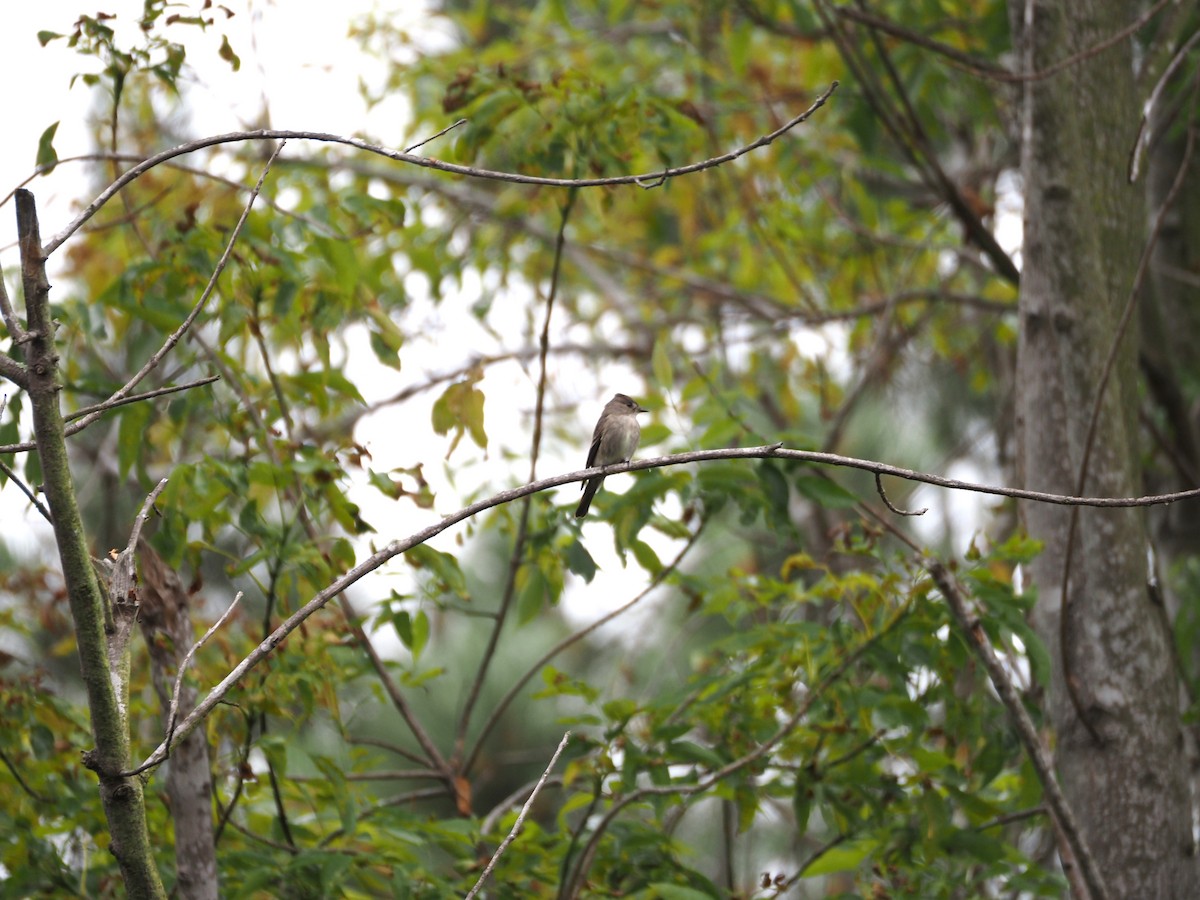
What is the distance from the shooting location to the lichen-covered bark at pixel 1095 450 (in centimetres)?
336

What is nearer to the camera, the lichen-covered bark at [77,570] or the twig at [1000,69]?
the lichen-covered bark at [77,570]

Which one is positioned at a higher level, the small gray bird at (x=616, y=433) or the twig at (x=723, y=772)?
the small gray bird at (x=616, y=433)

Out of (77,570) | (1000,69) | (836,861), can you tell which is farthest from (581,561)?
(1000,69)

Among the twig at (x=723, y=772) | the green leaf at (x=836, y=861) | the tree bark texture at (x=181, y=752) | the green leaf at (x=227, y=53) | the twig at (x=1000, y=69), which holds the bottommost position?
the green leaf at (x=836, y=861)

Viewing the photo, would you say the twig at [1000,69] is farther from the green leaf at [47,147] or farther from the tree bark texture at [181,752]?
the tree bark texture at [181,752]

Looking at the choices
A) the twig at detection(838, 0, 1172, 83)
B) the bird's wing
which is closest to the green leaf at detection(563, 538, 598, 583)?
the bird's wing

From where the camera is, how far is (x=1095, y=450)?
3.59 m

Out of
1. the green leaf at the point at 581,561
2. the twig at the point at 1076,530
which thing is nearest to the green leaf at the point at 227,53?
the green leaf at the point at 581,561

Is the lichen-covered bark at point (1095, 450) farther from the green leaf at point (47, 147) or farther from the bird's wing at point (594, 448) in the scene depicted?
the green leaf at point (47, 147)

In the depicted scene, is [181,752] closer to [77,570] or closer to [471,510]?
[77,570]

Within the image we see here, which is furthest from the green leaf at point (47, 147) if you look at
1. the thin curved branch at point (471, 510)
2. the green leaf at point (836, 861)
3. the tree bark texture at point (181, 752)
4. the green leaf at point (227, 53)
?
the green leaf at point (836, 861)

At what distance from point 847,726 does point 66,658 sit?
6281 mm

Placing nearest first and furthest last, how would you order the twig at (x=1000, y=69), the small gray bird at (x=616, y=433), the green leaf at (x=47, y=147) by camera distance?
the green leaf at (x=47, y=147)
the twig at (x=1000, y=69)
the small gray bird at (x=616, y=433)

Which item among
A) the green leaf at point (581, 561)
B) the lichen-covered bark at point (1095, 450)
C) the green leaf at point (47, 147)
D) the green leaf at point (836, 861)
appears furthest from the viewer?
the green leaf at point (581, 561)
